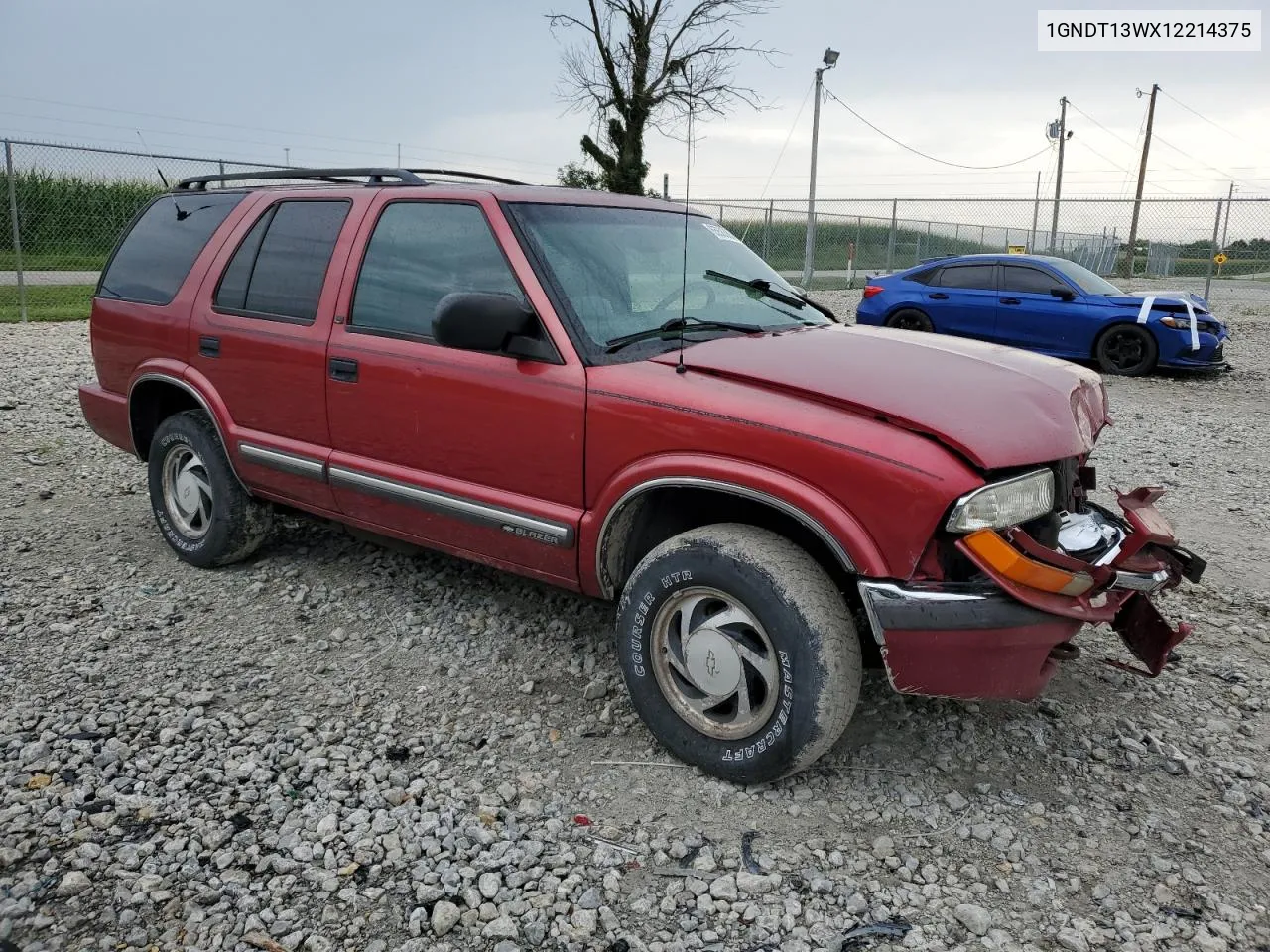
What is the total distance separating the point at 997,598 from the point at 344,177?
337 centimetres

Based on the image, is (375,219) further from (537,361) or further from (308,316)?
(537,361)

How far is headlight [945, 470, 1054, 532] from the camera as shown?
2.55 m

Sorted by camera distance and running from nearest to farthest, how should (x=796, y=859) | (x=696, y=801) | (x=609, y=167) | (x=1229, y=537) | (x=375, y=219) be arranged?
(x=796, y=859), (x=696, y=801), (x=375, y=219), (x=1229, y=537), (x=609, y=167)

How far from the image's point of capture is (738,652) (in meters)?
2.86

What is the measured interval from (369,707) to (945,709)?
2.08m

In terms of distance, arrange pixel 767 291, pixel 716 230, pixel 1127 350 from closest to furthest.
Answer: pixel 767 291 < pixel 716 230 < pixel 1127 350

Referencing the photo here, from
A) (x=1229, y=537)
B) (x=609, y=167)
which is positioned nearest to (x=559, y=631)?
(x=1229, y=537)

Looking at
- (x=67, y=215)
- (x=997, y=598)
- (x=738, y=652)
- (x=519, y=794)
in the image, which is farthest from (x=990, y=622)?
(x=67, y=215)

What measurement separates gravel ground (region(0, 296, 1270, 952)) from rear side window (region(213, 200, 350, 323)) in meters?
1.31

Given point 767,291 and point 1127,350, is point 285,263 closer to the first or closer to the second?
point 767,291

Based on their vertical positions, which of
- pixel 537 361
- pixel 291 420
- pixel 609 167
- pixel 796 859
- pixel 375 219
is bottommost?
pixel 796 859

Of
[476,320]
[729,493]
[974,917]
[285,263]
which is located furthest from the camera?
[285,263]

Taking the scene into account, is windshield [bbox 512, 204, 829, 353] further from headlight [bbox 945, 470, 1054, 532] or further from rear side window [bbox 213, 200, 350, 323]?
headlight [bbox 945, 470, 1054, 532]

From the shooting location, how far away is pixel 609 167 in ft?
79.4
